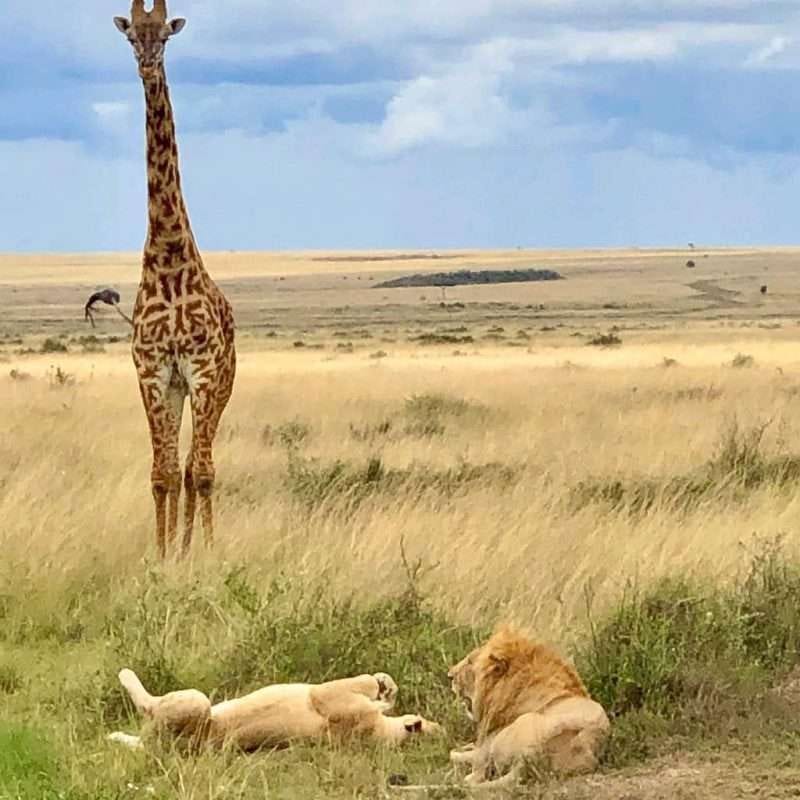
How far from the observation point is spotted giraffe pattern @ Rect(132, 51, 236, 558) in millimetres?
9039

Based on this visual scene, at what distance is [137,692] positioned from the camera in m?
6.22

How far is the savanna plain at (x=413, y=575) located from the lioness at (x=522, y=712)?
0.39 feet

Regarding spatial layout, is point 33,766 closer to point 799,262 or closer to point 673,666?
point 673,666

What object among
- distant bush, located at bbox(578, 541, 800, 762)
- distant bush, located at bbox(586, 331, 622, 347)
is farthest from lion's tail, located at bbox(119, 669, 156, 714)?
distant bush, located at bbox(586, 331, 622, 347)

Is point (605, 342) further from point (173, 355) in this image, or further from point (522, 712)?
point (522, 712)

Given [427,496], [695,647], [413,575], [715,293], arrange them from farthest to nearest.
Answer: [715,293] → [427,496] → [413,575] → [695,647]

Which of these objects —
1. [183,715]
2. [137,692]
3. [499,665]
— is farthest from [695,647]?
[137,692]

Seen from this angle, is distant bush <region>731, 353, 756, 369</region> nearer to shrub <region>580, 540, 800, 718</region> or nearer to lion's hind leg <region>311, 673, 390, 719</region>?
shrub <region>580, 540, 800, 718</region>

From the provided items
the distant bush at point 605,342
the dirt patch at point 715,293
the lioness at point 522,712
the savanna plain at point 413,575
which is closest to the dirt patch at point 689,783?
the savanna plain at point 413,575

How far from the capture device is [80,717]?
630 cm

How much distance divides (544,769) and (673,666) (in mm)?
977

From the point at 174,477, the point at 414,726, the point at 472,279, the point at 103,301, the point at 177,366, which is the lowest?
the point at 472,279

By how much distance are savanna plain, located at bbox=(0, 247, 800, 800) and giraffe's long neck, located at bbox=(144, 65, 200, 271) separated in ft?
5.19

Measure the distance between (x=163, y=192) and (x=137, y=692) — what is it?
3.98 meters
